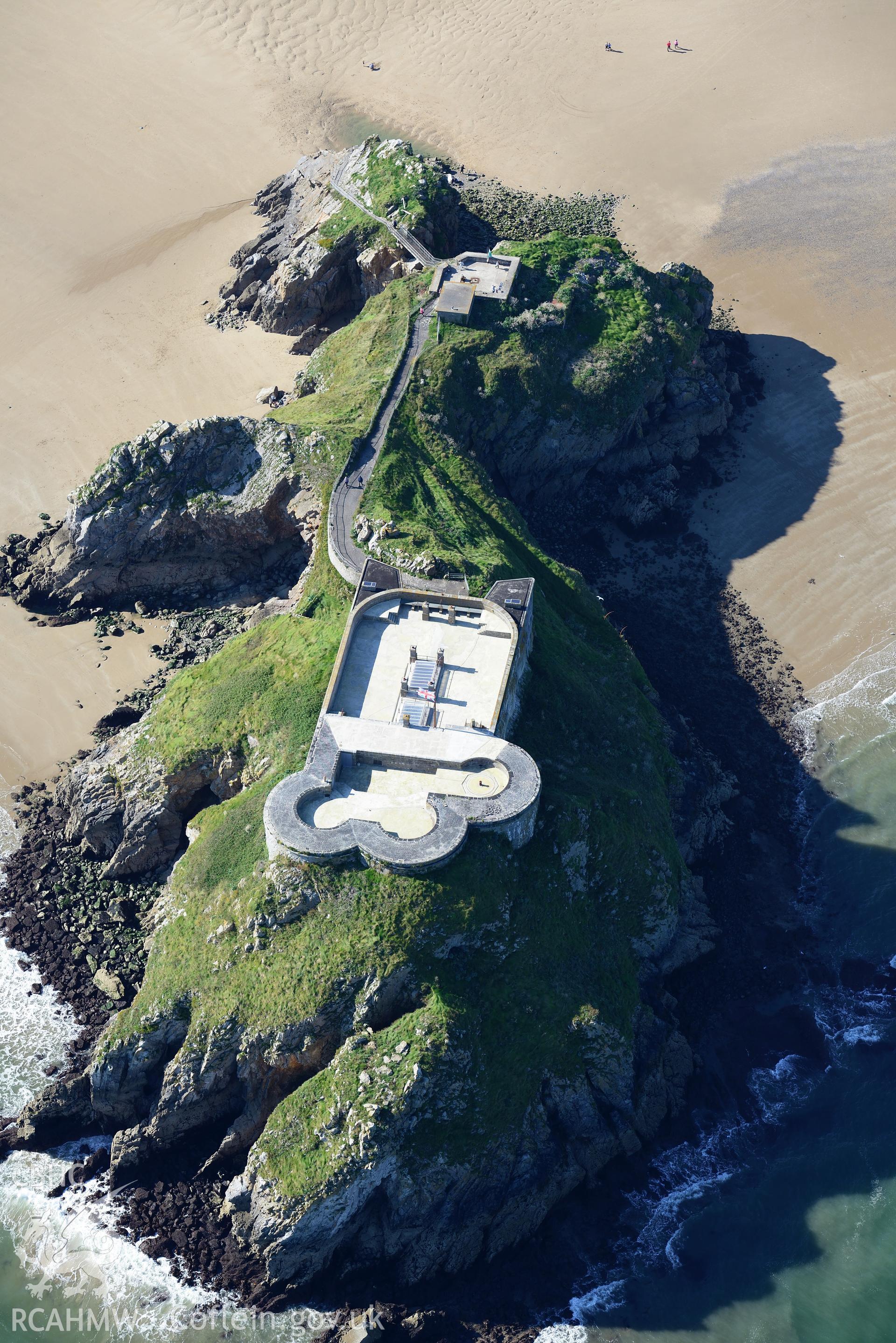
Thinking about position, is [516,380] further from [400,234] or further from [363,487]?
[400,234]

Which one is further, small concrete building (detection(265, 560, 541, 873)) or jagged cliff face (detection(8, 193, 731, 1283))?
small concrete building (detection(265, 560, 541, 873))

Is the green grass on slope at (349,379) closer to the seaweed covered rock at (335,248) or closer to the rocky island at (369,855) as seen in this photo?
the rocky island at (369,855)

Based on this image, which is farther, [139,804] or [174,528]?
[174,528]

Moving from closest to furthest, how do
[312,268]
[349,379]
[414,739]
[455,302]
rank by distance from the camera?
[414,739], [349,379], [455,302], [312,268]

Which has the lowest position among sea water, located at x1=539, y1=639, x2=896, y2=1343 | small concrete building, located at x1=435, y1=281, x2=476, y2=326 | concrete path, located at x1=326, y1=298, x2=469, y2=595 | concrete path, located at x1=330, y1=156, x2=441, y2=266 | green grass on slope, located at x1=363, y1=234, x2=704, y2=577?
sea water, located at x1=539, y1=639, x2=896, y2=1343

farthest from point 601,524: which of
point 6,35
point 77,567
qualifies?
point 6,35

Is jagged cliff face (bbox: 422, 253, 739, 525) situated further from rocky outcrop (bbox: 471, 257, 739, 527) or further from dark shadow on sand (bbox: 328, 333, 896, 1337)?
dark shadow on sand (bbox: 328, 333, 896, 1337)

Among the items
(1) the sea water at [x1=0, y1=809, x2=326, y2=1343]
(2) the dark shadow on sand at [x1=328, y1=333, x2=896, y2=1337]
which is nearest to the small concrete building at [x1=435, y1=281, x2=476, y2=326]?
(2) the dark shadow on sand at [x1=328, y1=333, x2=896, y2=1337]

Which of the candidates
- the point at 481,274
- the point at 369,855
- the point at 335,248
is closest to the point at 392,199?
the point at 335,248
